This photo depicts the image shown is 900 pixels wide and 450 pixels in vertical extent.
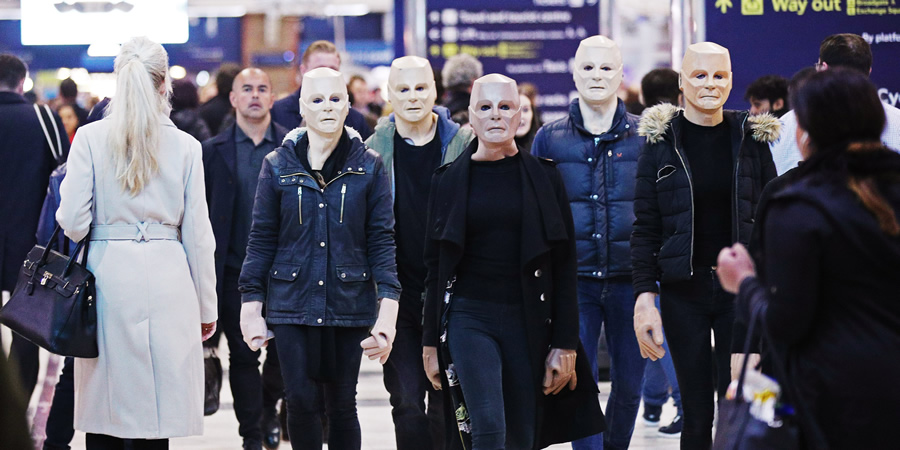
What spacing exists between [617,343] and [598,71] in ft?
4.20

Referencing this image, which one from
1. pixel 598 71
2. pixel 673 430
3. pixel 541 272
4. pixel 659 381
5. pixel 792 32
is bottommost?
pixel 673 430

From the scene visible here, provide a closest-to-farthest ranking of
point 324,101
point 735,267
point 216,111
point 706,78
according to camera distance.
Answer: point 735,267
point 706,78
point 324,101
point 216,111

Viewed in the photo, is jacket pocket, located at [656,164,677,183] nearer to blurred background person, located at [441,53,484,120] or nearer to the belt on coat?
the belt on coat

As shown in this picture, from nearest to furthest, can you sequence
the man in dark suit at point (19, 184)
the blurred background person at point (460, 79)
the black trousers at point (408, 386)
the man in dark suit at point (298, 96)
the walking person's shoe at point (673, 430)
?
the black trousers at point (408, 386) → the man in dark suit at point (19, 184) → the walking person's shoe at point (673, 430) → the man in dark suit at point (298, 96) → the blurred background person at point (460, 79)

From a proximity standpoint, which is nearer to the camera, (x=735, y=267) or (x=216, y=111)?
(x=735, y=267)

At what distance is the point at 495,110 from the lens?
475cm

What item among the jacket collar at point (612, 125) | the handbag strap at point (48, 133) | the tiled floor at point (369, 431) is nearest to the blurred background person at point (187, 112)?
the handbag strap at point (48, 133)

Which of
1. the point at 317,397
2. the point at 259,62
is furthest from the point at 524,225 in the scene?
the point at 259,62

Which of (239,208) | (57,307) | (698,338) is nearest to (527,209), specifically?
(698,338)

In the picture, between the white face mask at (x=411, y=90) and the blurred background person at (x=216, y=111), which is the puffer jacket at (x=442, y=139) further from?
the blurred background person at (x=216, y=111)

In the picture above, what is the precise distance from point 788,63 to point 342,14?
26515 mm

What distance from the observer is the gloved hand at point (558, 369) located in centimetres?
462

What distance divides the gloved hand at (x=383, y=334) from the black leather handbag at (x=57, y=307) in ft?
3.34

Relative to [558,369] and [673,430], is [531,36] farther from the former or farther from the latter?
[558,369]
